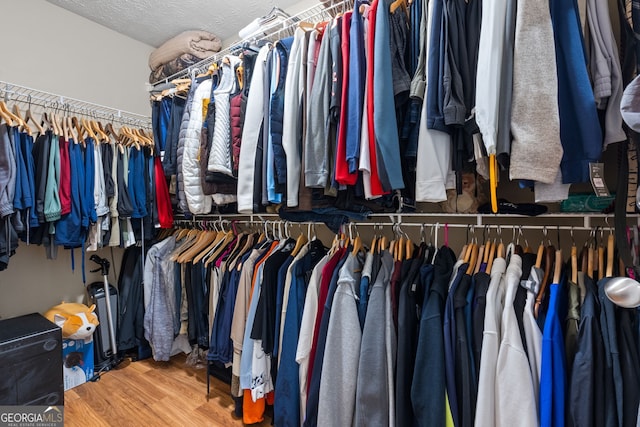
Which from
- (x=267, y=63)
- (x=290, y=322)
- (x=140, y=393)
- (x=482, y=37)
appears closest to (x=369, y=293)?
(x=290, y=322)

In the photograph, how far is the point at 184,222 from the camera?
2.61 m

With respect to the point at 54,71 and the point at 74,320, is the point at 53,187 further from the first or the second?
the point at 54,71

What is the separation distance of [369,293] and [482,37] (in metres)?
0.94

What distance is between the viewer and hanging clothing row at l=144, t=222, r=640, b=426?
33.1 inches

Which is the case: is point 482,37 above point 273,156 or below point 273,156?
above

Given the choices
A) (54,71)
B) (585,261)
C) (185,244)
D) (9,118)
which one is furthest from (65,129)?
(585,261)

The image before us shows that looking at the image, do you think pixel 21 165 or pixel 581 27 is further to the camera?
pixel 21 165

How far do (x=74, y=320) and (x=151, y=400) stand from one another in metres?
0.72

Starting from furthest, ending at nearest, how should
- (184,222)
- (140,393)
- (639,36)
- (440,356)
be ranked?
(184,222) → (140,393) → (440,356) → (639,36)

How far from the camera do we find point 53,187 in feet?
5.82

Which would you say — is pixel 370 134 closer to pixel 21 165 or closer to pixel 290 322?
pixel 290 322

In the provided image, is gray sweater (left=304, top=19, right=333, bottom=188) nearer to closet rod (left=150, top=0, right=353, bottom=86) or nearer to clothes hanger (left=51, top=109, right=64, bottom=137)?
closet rod (left=150, top=0, right=353, bottom=86)

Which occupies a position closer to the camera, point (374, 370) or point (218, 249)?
point (374, 370)

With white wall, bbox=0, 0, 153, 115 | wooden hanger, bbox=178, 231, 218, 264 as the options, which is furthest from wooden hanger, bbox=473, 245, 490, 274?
white wall, bbox=0, 0, 153, 115
